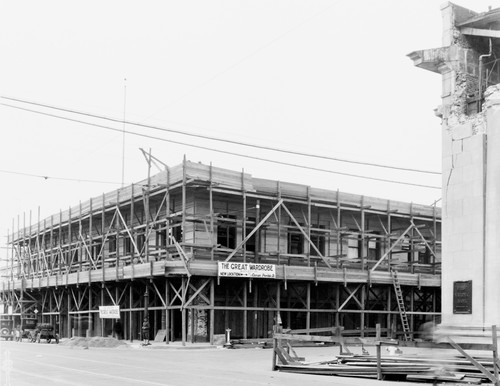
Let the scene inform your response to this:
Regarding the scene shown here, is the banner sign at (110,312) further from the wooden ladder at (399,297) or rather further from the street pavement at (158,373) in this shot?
the wooden ladder at (399,297)

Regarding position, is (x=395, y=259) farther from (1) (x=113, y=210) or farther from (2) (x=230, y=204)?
(1) (x=113, y=210)

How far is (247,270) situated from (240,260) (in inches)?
115

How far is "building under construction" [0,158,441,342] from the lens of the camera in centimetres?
3722

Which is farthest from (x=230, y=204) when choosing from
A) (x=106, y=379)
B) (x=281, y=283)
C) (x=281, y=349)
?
(x=106, y=379)

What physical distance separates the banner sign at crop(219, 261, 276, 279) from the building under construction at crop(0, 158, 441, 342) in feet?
0.19

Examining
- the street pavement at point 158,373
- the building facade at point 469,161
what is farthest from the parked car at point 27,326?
the building facade at point 469,161

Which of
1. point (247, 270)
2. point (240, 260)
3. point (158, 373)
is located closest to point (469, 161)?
point (158, 373)

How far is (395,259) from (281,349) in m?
27.9

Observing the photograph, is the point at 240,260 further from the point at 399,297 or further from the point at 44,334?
the point at 44,334

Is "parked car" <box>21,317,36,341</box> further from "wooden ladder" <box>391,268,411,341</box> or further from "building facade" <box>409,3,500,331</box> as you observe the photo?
"building facade" <box>409,3,500,331</box>

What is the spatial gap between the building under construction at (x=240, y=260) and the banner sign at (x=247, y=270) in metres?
0.06

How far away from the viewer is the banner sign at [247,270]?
3612 centimetres

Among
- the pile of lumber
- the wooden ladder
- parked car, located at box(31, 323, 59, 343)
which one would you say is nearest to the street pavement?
the pile of lumber

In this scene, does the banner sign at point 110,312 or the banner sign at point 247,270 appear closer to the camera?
the banner sign at point 247,270
